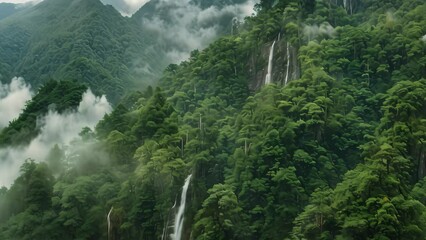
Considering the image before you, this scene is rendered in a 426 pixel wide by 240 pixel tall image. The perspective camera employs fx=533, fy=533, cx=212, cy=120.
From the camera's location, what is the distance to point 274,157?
43.2 meters

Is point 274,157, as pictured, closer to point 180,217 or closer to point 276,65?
point 180,217

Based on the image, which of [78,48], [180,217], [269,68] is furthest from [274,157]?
[78,48]

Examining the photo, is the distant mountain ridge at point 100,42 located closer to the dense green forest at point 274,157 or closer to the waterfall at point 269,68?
the waterfall at point 269,68

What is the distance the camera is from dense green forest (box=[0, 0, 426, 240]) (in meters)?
34.9

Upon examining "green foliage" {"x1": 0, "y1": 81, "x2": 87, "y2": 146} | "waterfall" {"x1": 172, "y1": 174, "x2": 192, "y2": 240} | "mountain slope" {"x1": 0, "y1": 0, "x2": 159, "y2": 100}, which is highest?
"mountain slope" {"x1": 0, "y1": 0, "x2": 159, "y2": 100}

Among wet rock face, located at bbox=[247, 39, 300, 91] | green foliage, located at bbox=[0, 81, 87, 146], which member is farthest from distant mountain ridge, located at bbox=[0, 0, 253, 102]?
wet rock face, located at bbox=[247, 39, 300, 91]

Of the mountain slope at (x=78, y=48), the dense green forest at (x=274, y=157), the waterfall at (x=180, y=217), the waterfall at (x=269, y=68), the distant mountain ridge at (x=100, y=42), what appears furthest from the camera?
the distant mountain ridge at (x=100, y=42)

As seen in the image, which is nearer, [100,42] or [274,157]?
[274,157]

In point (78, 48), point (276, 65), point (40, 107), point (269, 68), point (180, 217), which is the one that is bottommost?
point (180, 217)

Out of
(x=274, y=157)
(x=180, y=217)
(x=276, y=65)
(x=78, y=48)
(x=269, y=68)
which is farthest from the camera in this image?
(x=78, y=48)

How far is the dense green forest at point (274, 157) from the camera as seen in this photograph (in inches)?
1374

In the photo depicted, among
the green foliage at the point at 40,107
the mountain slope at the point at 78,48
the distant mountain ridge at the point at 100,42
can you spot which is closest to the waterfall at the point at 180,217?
the green foliage at the point at 40,107

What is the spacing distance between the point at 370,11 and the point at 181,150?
3035 centimetres

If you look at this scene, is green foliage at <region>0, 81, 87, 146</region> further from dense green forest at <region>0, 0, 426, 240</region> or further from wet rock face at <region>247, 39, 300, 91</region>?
wet rock face at <region>247, 39, 300, 91</region>
